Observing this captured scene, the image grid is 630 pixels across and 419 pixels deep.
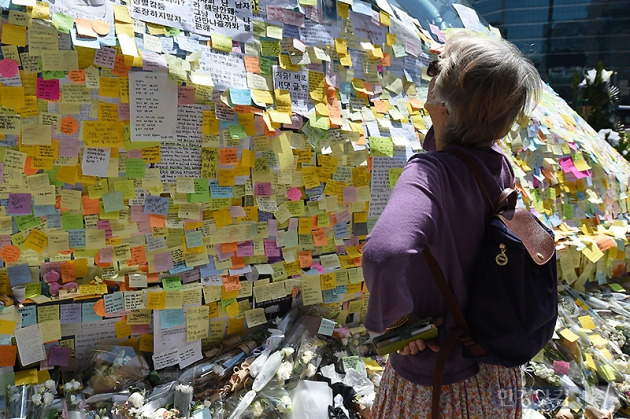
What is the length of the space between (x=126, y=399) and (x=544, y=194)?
330 centimetres

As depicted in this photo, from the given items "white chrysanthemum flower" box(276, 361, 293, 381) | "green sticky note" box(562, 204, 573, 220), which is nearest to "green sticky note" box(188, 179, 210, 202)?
"white chrysanthemum flower" box(276, 361, 293, 381)

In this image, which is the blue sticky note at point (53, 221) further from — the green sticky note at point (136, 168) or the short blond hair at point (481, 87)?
the short blond hair at point (481, 87)

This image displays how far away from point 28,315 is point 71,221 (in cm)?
45

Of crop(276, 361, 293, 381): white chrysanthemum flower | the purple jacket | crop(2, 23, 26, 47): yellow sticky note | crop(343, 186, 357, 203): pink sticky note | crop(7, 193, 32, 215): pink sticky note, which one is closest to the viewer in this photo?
the purple jacket

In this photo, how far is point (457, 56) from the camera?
1370mm

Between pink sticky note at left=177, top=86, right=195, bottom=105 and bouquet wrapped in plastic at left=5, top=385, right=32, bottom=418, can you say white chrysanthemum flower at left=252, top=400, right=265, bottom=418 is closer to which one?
bouquet wrapped in plastic at left=5, top=385, right=32, bottom=418

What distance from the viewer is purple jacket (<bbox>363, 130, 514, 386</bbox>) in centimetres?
115

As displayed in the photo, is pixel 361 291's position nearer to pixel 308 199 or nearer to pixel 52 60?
pixel 308 199

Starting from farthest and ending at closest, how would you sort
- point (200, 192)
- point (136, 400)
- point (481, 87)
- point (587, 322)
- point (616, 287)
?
point (616, 287), point (587, 322), point (200, 192), point (136, 400), point (481, 87)

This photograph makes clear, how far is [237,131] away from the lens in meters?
2.76

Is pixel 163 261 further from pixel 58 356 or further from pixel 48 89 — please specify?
pixel 48 89

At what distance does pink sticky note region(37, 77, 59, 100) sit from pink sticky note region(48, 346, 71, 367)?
114 cm

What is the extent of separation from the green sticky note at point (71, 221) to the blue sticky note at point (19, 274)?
0.80 feet

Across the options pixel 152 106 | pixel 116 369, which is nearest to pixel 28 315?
pixel 116 369
